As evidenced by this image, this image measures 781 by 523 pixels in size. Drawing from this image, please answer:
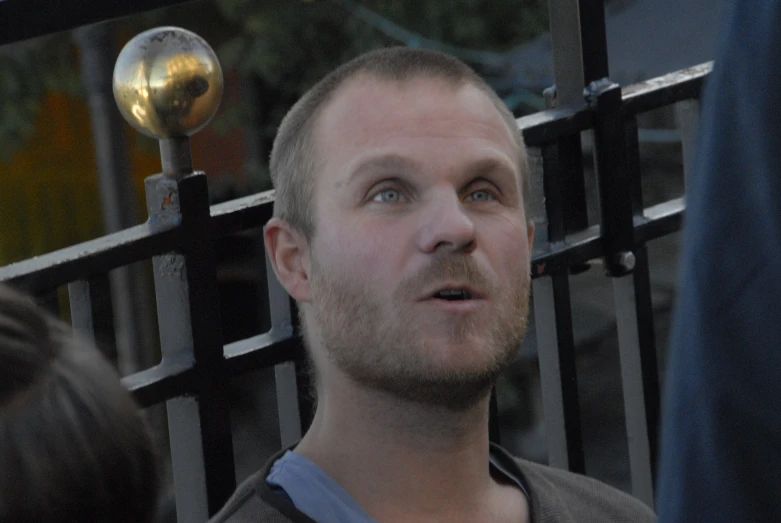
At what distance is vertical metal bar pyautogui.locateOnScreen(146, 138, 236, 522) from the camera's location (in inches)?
88.9

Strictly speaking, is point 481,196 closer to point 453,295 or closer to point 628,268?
point 453,295

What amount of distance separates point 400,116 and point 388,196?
156 millimetres

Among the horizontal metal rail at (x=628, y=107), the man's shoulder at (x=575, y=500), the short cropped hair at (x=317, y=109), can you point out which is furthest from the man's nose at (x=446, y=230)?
the horizontal metal rail at (x=628, y=107)

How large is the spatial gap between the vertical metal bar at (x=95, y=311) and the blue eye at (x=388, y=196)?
0.48m

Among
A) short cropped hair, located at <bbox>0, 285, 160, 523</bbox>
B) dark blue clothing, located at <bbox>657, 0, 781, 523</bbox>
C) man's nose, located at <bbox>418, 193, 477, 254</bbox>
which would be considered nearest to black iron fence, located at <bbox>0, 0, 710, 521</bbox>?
man's nose, located at <bbox>418, 193, 477, 254</bbox>

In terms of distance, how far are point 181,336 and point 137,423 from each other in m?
1.00

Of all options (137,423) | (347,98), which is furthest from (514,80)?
(137,423)

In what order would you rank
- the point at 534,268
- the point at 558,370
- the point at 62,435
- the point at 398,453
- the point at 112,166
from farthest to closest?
the point at 112,166 < the point at 558,370 < the point at 534,268 < the point at 398,453 < the point at 62,435

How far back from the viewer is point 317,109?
7.77 ft

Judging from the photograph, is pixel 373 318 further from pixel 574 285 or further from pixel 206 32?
pixel 574 285

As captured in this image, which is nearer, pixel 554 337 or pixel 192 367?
pixel 192 367

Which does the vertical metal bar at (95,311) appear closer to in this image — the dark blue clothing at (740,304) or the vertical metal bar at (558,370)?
the vertical metal bar at (558,370)

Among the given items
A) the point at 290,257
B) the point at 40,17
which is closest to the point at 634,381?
the point at 290,257

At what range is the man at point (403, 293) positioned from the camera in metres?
2.12
